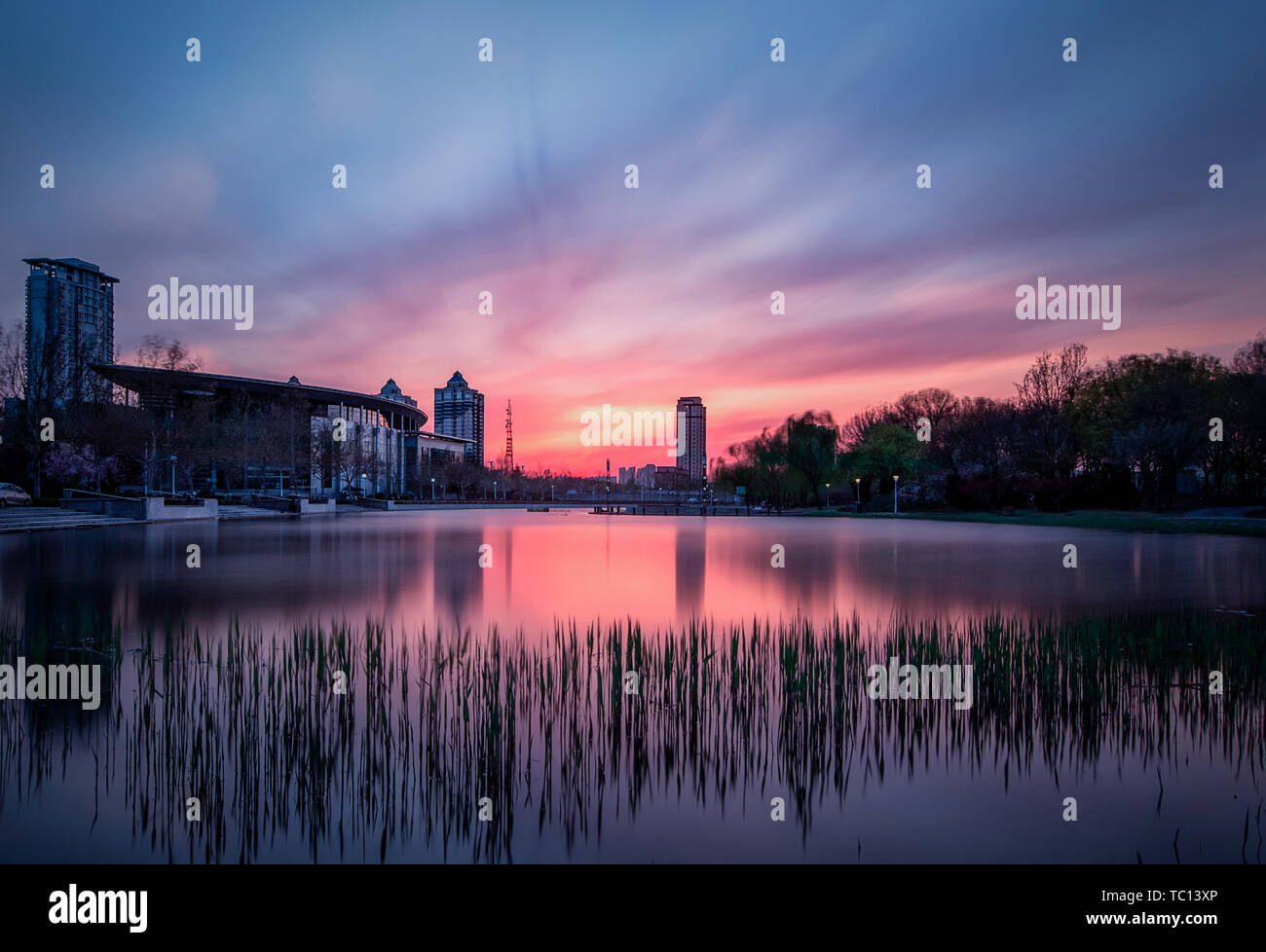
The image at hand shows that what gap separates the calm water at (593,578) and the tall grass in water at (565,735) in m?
3.69

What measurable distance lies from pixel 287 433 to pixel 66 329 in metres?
19.5

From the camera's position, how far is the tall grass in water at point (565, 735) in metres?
4.66

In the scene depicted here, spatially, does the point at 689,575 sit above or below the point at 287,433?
below

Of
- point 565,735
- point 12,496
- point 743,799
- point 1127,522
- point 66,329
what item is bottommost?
point 743,799

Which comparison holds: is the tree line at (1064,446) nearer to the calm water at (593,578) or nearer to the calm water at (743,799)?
the calm water at (593,578)

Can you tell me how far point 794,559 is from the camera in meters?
22.1

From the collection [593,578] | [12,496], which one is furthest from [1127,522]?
[12,496]

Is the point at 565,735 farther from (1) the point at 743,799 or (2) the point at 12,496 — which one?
(2) the point at 12,496

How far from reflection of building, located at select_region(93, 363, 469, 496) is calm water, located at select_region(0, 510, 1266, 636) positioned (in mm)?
→ 27408

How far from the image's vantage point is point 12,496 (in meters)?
36.8

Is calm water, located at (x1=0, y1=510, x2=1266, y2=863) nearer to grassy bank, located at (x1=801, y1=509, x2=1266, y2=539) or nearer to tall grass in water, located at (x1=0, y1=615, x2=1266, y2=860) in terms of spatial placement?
tall grass in water, located at (x1=0, y1=615, x2=1266, y2=860)

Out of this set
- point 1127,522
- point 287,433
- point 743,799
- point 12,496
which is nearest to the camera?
point 743,799
